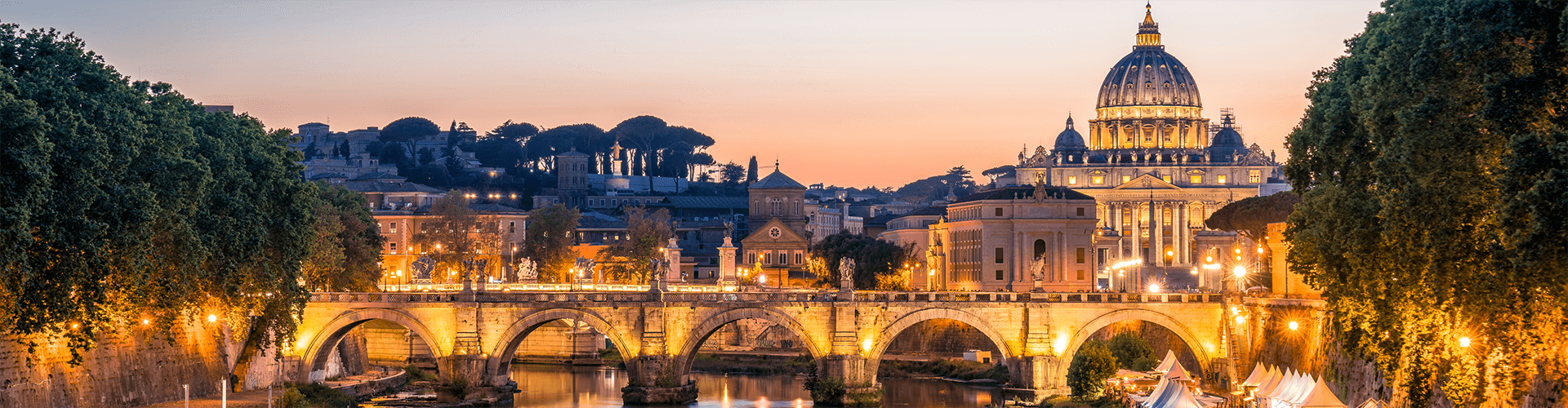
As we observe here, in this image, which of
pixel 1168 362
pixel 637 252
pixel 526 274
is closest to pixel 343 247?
pixel 526 274

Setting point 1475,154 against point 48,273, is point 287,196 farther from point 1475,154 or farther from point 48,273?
point 1475,154

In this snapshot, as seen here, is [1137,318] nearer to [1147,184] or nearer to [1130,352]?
[1130,352]

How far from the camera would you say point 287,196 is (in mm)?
54281

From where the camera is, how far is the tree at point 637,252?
111625 millimetres

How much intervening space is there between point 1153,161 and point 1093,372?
114 metres

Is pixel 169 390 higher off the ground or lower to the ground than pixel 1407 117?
lower

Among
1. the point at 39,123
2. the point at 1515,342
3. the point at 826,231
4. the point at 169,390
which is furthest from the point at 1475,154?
the point at 826,231

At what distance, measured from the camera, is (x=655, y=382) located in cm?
6456

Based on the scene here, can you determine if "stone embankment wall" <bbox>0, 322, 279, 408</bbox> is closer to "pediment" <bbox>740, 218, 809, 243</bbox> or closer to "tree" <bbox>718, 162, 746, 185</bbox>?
"pediment" <bbox>740, 218, 809, 243</bbox>

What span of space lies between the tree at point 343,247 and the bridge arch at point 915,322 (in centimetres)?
1885

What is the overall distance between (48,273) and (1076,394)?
3329 centimetres

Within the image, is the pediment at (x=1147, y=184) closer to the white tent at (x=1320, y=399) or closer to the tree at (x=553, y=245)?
the tree at (x=553, y=245)

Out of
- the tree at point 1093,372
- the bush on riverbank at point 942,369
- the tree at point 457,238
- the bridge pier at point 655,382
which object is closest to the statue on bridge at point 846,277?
the bridge pier at point 655,382

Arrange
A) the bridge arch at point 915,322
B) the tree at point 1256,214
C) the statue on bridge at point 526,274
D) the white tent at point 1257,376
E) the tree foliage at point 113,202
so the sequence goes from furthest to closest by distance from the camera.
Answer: the statue on bridge at point 526,274 → the tree at point 1256,214 → the bridge arch at point 915,322 → the white tent at point 1257,376 → the tree foliage at point 113,202
